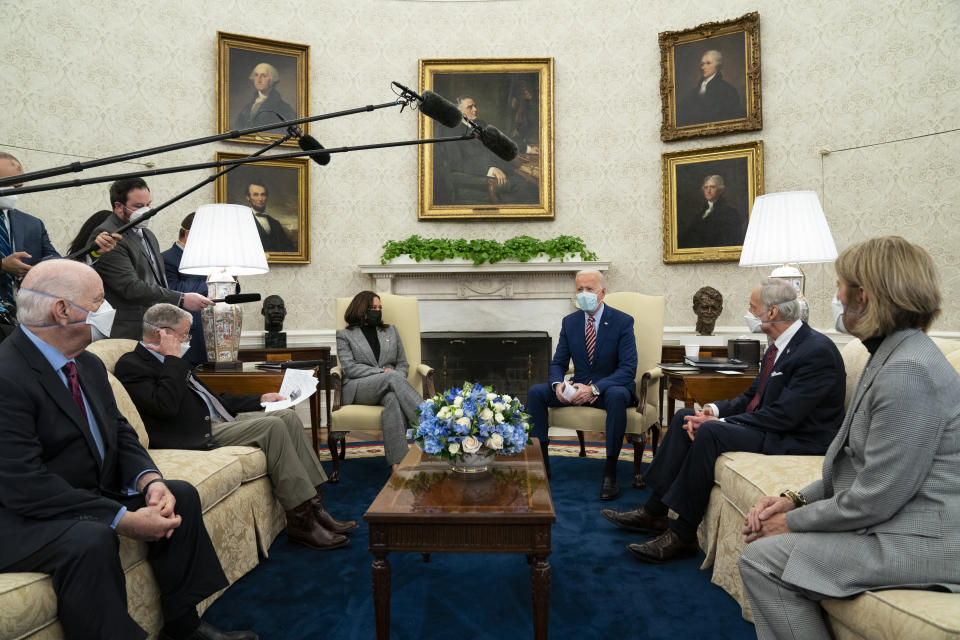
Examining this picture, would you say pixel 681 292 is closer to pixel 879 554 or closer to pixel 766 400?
pixel 766 400

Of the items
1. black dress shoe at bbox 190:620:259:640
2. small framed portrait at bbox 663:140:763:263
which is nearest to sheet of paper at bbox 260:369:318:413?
black dress shoe at bbox 190:620:259:640

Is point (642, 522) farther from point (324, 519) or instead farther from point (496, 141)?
point (496, 141)

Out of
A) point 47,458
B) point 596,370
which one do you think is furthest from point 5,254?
point 596,370

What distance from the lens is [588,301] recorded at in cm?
446

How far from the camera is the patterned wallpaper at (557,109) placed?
548 centimetres

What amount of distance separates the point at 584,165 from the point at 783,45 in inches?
87.4

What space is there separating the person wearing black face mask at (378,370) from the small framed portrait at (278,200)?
180 cm

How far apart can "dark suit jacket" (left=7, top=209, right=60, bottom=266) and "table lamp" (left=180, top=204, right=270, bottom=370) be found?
29.5 inches

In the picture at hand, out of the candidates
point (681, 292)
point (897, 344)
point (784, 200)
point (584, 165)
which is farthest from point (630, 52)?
point (897, 344)

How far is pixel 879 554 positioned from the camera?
1.62 metres

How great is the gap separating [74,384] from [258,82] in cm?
506

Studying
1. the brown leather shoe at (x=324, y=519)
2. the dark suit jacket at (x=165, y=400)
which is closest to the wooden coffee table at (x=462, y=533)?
the brown leather shoe at (x=324, y=519)

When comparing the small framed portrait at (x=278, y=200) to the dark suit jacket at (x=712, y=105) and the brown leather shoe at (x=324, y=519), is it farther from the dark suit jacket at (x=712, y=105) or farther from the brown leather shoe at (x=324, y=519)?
the dark suit jacket at (x=712, y=105)

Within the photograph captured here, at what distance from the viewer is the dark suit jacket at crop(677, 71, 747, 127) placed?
20.0 feet
